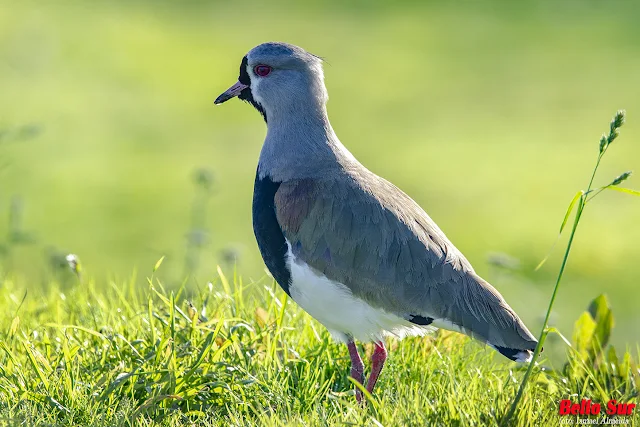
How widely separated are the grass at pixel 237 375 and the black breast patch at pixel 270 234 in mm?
256

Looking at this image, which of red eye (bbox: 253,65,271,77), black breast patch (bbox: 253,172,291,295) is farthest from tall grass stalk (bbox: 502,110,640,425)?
red eye (bbox: 253,65,271,77)

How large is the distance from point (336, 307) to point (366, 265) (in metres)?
0.25

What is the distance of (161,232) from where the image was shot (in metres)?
10.5

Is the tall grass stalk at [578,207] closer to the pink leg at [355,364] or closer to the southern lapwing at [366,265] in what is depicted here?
the southern lapwing at [366,265]

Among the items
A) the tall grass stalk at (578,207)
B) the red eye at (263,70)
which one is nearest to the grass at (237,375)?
the tall grass stalk at (578,207)

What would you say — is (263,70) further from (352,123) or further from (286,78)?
(352,123)

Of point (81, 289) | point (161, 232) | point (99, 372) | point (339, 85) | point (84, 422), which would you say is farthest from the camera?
point (339, 85)

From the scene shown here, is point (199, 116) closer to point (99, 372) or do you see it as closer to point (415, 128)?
point (415, 128)

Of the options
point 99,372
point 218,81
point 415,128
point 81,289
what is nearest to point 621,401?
point 99,372

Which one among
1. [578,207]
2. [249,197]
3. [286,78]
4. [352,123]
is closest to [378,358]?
[578,207]

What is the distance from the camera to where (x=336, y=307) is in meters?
4.72

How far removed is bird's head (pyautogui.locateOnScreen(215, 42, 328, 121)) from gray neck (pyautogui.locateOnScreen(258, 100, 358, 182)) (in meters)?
0.01

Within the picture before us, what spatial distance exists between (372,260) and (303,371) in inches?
25.4

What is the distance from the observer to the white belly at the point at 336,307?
15.5 feet
